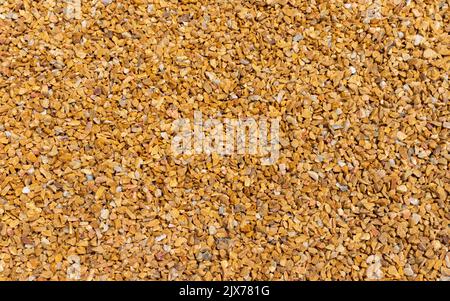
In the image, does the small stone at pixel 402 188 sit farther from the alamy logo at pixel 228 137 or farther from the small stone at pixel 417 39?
the small stone at pixel 417 39

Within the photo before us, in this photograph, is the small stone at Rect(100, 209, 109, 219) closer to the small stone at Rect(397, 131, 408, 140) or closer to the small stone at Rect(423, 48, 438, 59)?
the small stone at Rect(397, 131, 408, 140)

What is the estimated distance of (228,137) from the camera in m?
3.25

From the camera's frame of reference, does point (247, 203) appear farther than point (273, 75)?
No

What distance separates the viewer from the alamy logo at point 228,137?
3221 mm

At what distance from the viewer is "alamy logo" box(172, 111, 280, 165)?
3221 millimetres

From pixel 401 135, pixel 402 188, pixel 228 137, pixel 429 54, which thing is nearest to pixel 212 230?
pixel 228 137

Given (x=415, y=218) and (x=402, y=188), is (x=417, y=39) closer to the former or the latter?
(x=402, y=188)

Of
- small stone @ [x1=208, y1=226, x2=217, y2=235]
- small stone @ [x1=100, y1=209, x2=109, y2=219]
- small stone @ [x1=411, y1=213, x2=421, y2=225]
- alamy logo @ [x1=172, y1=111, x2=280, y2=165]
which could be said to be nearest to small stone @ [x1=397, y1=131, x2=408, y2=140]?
small stone @ [x1=411, y1=213, x2=421, y2=225]

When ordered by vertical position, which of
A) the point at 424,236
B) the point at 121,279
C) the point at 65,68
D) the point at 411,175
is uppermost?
the point at 65,68

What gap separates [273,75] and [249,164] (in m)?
0.62

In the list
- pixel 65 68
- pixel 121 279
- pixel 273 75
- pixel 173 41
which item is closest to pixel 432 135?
pixel 273 75

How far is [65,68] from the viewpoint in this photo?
3443mm

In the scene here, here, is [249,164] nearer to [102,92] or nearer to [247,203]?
[247,203]

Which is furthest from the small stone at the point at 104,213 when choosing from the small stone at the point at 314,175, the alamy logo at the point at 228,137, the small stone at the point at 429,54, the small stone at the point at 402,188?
the small stone at the point at 429,54
